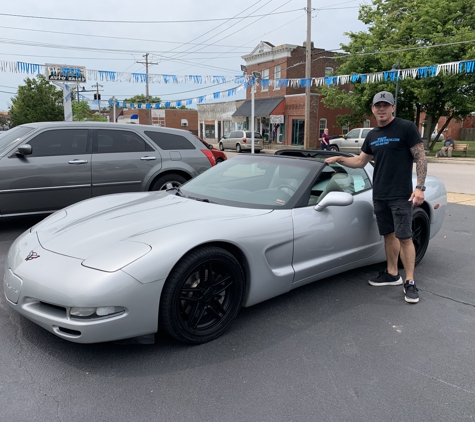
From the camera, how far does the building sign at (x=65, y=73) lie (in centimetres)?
1762

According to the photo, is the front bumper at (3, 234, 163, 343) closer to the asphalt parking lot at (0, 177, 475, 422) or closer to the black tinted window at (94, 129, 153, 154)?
the asphalt parking lot at (0, 177, 475, 422)

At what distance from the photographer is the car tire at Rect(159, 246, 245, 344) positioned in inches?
104

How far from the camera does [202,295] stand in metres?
2.84

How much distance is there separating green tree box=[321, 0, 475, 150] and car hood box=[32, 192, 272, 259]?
22.2 meters

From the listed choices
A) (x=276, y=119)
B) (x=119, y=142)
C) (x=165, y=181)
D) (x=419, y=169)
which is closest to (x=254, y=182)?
(x=419, y=169)

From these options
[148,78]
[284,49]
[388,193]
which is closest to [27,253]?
[388,193]

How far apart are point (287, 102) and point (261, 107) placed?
283 cm

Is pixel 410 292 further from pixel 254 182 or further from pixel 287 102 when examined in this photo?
pixel 287 102

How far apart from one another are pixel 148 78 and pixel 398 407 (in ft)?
75.3

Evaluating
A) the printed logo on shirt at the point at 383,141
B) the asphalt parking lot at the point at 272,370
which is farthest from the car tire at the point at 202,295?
the printed logo on shirt at the point at 383,141

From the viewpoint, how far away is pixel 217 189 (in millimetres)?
3818

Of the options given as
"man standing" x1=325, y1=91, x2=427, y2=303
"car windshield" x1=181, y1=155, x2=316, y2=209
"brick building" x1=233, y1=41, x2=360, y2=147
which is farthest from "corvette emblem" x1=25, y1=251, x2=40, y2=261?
"brick building" x1=233, y1=41, x2=360, y2=147

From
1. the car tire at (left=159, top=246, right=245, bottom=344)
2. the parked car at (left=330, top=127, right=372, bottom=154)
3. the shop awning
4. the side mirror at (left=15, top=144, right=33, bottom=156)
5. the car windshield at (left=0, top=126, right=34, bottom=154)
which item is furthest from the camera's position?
the shop awning

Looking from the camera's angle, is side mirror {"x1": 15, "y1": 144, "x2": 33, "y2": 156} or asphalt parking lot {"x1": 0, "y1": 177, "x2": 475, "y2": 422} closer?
asphalt parking lot {"x1": 0, "y1": 177, "x2": 475, "y2": 422}
